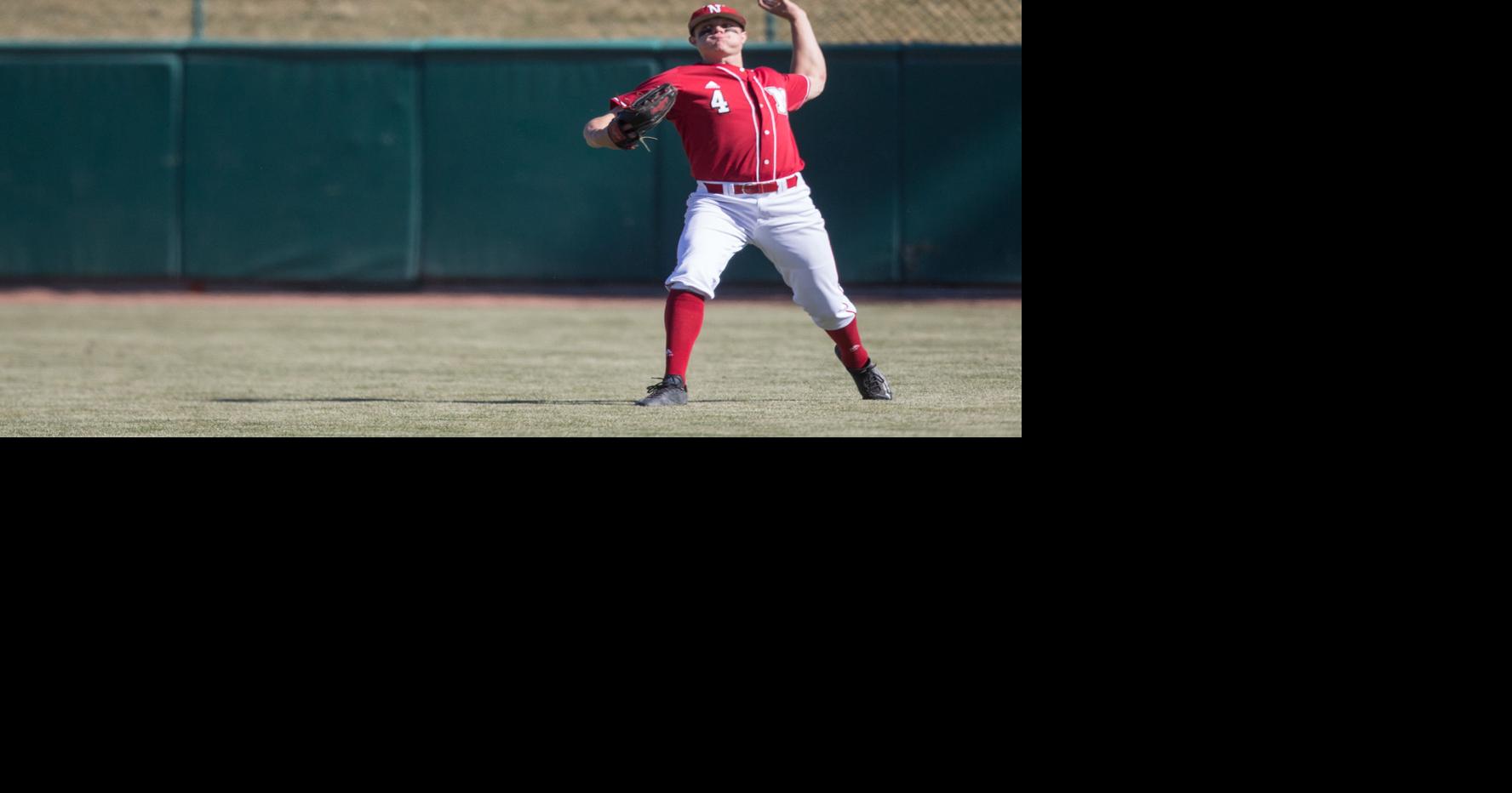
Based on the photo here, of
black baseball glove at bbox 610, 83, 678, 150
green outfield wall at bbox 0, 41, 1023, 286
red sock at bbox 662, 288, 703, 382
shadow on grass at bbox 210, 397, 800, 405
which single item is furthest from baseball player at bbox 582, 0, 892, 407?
green outfield wall at bbox 0, 41, 1023, 286

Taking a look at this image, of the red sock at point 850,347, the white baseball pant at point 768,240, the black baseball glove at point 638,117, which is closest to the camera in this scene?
the black baseball glove at point 638,117

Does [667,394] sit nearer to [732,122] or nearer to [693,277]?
[693,277]

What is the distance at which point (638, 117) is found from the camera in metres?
5.54

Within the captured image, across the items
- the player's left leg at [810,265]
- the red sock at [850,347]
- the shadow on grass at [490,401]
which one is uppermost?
the player's left leg at [810,265]

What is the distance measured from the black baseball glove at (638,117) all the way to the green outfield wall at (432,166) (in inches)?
263

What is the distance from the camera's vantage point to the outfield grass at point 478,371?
5375 millimetres

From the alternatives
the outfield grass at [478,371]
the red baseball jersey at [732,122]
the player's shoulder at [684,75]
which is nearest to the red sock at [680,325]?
the outfield grass at [478,371]

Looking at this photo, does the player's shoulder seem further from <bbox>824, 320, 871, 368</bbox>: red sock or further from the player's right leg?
<bbox>824, 320, 871, 368</bbox>: red sock

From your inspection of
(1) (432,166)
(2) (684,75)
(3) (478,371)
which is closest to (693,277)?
(2) (684,75)

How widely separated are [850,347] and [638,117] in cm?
117

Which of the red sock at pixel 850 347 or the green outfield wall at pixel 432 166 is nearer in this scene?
the red sock at pixel 850 347

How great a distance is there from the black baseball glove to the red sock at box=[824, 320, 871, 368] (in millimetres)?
1030

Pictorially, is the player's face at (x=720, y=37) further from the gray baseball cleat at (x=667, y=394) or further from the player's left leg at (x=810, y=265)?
the gray baseball cleat at (x=667, y=394)

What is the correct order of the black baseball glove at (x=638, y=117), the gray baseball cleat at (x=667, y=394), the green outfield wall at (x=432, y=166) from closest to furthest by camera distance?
the black baseball glove at (x=638, y=117) < the gray baseball cleat at (x=667, y=394) < the green outfield wall at (x=432, y=166)
